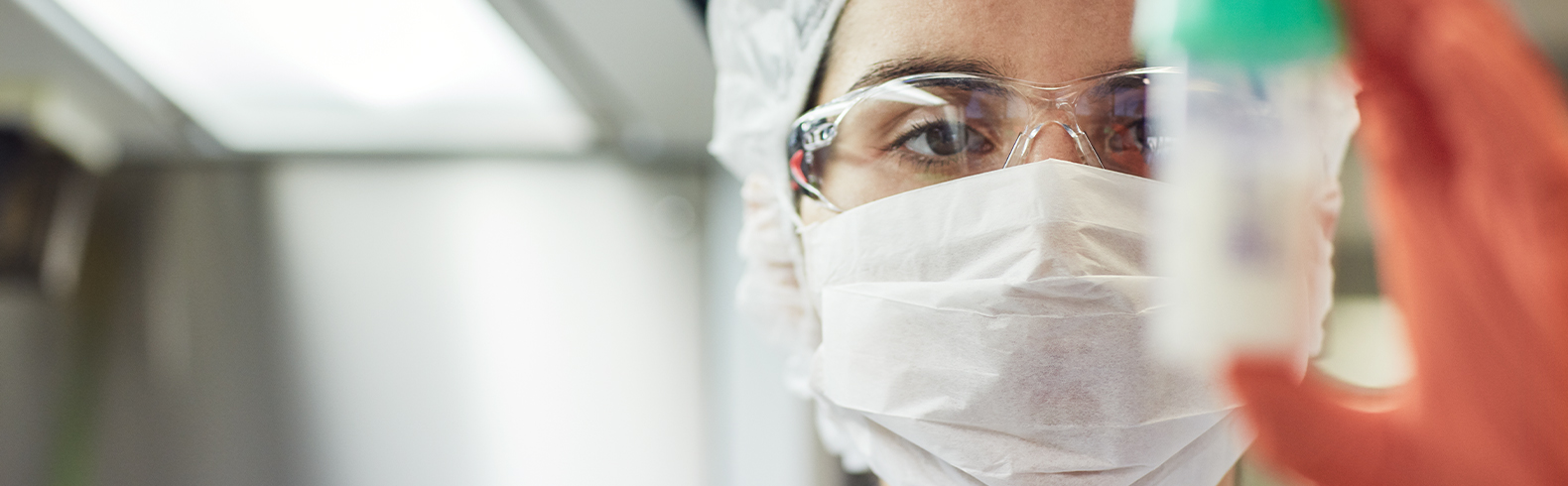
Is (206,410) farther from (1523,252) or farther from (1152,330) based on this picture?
(1523,252)

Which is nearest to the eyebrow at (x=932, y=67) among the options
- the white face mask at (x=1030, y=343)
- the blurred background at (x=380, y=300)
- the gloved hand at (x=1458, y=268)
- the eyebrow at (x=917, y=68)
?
the eyebrow at (x=917, y=68)

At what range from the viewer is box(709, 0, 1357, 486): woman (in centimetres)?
60

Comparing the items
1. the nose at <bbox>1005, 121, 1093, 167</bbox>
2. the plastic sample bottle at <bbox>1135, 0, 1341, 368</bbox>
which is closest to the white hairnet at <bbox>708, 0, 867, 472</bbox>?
the nose at <bbox>1005, 121, 1093, 167</bbox>

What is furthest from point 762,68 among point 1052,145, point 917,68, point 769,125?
point 1052,145

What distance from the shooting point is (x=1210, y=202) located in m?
0.32

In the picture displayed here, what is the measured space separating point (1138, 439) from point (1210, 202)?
35 cm

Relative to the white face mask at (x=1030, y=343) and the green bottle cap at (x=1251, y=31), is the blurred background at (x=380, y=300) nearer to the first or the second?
the white face mask at (x=1030, y=343)

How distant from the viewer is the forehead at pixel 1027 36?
0.68 m

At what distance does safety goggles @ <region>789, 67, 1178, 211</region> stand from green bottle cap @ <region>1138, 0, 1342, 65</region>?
1.11ft

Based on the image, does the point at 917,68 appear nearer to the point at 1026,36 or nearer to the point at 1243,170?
the point at 1026,36

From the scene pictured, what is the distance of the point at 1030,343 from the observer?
0.60 meters

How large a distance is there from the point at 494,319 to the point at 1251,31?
3.89ft

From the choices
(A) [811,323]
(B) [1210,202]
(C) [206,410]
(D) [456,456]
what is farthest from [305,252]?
(B) [1210,202]

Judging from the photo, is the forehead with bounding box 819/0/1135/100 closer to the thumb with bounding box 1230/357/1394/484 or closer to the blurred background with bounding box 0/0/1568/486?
the thumb with bounding box 1230/357/1394/484
